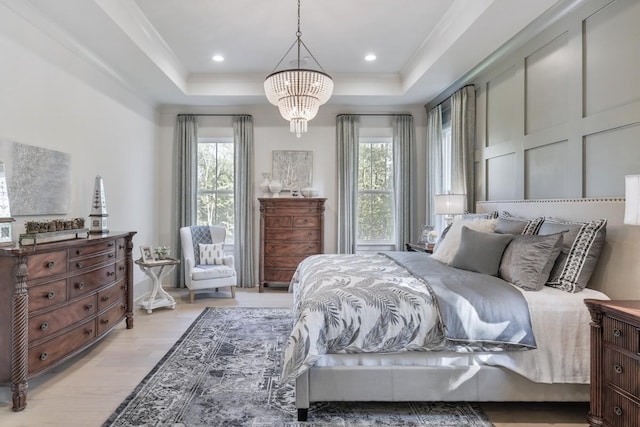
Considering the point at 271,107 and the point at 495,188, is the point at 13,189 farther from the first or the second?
the point at 495,188

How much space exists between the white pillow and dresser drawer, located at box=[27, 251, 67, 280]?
297cm

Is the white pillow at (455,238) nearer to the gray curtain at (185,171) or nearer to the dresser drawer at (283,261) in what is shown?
the dresser drawer at (283,261)

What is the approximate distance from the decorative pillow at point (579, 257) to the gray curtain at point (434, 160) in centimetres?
259

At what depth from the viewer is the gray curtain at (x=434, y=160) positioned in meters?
4.94

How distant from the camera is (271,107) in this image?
221 inches

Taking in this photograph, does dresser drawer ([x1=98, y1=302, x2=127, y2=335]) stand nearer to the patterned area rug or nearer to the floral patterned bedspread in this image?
the patterned area rug

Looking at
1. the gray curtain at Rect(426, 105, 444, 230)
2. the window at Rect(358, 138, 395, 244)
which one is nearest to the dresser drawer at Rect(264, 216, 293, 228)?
the window at Rect(358, 138, 395, 244)

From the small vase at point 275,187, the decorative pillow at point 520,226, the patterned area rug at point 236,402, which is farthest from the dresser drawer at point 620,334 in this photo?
the small vase at point 275,187

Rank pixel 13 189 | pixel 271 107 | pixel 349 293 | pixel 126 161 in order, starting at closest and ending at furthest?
pixel 349 293
pixel 13 189
pixel 126 161
pixel 271 107

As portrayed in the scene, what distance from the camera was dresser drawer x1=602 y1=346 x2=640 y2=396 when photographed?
5.28ft

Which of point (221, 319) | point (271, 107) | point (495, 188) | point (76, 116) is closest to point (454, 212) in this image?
point (495, 188)

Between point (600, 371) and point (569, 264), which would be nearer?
point (600, 371)

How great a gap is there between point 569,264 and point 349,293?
143 cm

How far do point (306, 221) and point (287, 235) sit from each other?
0.35m
